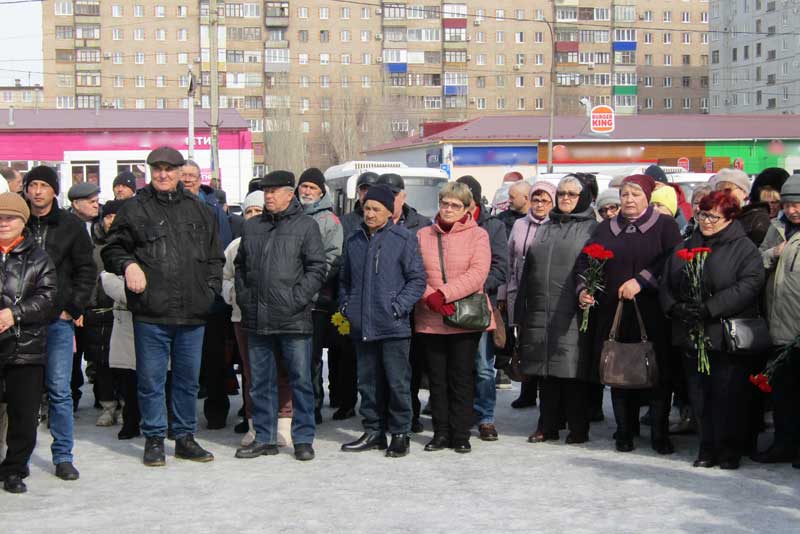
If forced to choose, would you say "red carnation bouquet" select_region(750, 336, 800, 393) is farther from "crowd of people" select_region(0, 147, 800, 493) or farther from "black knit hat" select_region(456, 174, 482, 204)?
"black knit hat" select_region(456, 174, 482, 204)

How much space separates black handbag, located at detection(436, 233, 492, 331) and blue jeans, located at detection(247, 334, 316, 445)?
1.05 m

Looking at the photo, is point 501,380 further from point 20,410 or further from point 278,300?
point 20,410

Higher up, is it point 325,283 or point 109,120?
point 109,120

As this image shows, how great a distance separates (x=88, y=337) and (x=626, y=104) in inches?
4340

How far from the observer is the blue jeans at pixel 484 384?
8883 mm

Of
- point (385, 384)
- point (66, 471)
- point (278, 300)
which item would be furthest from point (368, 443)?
point (66, 471)

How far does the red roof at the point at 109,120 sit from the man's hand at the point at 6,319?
50.0 metres

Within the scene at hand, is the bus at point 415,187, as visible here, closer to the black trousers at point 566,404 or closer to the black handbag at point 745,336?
the black trousers at point 566,404

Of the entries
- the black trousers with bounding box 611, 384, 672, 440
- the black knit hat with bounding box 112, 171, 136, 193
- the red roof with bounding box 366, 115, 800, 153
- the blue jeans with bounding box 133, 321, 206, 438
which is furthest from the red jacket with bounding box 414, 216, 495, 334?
the red roof with bounding box 366, 115, 800, 153

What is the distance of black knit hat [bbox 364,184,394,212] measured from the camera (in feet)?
26.9

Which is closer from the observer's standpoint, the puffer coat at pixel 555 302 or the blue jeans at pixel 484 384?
the puffer coat at pixel 555 302

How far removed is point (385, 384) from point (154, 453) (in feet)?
5.70

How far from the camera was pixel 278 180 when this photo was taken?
26.3 feet

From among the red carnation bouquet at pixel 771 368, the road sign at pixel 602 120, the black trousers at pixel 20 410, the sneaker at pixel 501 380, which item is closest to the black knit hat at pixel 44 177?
the black trousers at pixel 20 410
